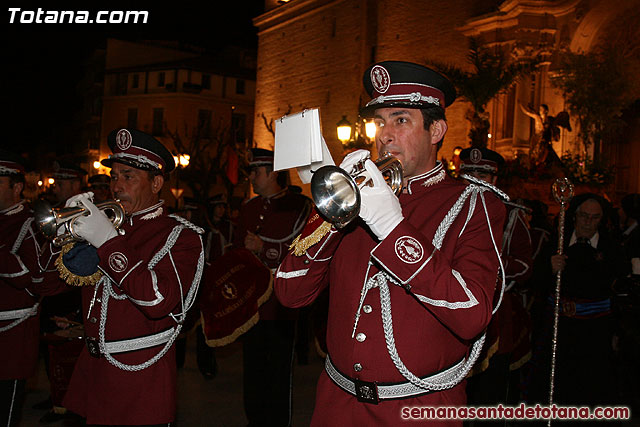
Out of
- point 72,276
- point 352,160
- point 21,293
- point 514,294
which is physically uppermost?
point 352,160

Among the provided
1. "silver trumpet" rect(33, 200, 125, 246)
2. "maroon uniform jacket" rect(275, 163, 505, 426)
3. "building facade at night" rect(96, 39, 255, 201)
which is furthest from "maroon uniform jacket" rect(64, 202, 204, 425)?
"building facade at night" rect(96, 39, 255, 201)

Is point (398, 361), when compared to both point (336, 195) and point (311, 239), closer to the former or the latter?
point (311, 239)

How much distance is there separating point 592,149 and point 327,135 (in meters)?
13.7

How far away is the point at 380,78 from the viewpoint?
271 centimetres

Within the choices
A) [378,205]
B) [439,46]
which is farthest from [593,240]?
[439,46]

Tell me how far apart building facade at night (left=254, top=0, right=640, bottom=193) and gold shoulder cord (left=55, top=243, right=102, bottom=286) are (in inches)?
599

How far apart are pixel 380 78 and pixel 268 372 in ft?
12.9

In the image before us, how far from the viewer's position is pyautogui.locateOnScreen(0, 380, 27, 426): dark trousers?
4164 millimetres

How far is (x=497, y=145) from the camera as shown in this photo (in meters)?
18.2

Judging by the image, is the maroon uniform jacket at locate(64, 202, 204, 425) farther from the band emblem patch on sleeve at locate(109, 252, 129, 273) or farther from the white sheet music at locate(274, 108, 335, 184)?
the white sheet music at locate(274, 108, 335, 184)

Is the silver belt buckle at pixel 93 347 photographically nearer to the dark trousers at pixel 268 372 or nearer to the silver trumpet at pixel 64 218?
the silver trumpet at pixel 64 218

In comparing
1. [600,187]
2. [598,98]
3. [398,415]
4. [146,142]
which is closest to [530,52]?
[598,98]

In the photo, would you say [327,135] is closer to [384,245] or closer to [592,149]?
[592,149]

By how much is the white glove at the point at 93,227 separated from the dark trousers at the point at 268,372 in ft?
9.80
